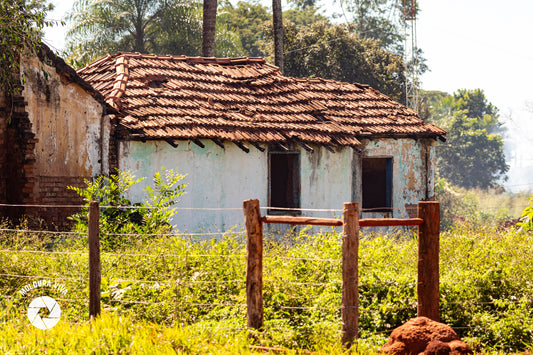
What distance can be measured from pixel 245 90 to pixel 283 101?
99 cm

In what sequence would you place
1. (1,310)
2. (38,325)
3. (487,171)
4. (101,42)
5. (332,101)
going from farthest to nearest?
(487,171), (101,42), (332,101), (1,310), (38,325)

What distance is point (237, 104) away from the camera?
1537cm

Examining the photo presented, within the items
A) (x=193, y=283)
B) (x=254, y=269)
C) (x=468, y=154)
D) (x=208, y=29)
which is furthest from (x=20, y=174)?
(x=468, y=154)

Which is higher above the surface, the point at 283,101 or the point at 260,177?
the point at 283,101

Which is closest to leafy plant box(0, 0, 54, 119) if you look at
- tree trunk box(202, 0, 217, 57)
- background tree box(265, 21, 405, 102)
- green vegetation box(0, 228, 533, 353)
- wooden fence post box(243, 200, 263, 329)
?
green vegetation box(0, 228, 533, 353)

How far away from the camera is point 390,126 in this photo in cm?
1658

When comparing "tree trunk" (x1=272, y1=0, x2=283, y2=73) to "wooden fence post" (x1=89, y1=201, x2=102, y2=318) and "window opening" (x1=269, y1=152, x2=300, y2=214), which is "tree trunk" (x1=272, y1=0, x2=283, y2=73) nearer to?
"window opening" (x1=269, y1=152, x2=300, y2=214)

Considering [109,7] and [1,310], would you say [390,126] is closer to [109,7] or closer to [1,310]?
[1,310]

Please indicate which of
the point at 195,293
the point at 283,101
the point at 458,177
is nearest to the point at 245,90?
the point at 283,101

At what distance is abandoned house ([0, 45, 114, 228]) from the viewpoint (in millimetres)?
11891

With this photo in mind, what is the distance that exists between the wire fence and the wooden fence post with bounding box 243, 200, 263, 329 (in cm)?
21

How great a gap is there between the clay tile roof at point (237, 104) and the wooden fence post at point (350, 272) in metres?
6.72

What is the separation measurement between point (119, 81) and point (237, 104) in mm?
2751

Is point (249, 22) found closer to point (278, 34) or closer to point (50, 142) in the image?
point (278, 34)
